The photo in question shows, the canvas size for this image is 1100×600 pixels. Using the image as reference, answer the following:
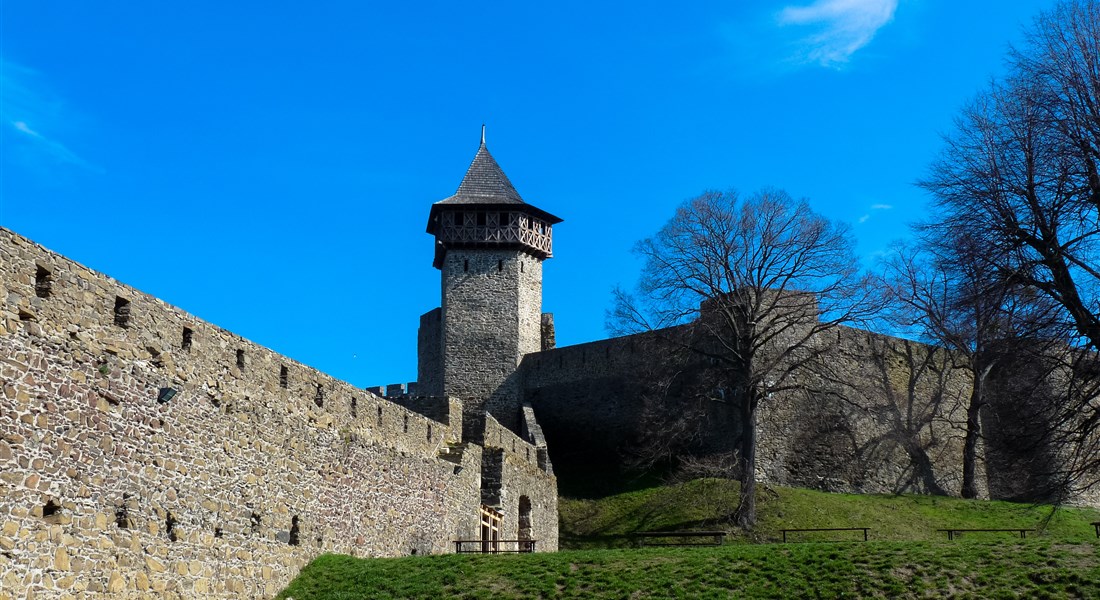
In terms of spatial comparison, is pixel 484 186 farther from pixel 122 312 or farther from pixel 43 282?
pixel 43 282

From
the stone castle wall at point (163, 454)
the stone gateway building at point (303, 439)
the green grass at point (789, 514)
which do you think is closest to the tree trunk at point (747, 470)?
the green grass at point (789, 514)

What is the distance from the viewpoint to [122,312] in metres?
16.4

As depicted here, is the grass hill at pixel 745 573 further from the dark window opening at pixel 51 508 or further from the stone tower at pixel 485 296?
the stone tower at pixel 485 296

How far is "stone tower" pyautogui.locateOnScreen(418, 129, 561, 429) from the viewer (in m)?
44.5

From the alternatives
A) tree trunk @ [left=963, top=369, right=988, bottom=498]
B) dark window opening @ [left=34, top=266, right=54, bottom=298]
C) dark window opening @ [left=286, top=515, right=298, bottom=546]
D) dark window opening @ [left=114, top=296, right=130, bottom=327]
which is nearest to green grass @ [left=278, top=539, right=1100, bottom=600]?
dark window opening @ [left=286, top=515, right=298, bottom=546]

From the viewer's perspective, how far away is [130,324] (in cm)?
1641

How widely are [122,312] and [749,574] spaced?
10.8m

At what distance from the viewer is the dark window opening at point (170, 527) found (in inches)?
660

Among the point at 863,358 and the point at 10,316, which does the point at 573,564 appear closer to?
the point at 10,316

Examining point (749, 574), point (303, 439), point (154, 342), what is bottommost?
point (749, 574)

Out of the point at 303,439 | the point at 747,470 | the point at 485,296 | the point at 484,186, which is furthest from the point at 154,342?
the point at 484,186

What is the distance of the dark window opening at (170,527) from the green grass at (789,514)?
17056 mm

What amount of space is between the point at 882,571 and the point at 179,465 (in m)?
11.3

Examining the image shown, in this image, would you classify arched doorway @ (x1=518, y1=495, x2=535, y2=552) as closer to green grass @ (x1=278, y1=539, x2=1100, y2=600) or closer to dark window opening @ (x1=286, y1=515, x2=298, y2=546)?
green grass @ (x1=278, y1=539, x2=1100, y2=600)
